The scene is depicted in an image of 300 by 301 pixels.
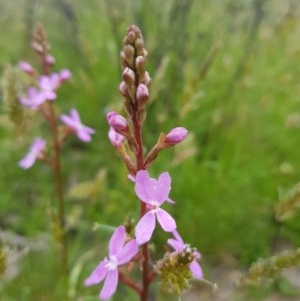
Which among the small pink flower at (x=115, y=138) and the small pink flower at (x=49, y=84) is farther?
the small pink flower at (x=49, y=84)

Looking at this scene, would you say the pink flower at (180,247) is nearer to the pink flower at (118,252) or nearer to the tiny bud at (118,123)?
the pink flower at (118,252)

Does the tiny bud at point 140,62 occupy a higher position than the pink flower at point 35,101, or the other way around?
the pink flower at point 35,101

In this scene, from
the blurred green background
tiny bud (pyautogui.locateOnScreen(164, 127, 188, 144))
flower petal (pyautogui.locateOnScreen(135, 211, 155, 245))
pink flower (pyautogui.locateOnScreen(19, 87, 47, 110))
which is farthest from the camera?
the blurred green background

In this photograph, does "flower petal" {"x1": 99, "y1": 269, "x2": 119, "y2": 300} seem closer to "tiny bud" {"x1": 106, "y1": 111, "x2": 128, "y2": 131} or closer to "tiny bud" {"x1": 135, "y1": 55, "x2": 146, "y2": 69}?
"tiny bud" {"x1": 106, "y1": 111, "x2": 128, "y2": 131}

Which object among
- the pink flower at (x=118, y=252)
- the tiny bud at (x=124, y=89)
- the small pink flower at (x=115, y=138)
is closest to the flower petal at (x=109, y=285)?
the pink flower at (x=118, y=252)

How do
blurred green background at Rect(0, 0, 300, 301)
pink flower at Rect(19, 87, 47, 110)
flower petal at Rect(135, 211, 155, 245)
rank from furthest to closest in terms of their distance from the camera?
1. blurred green background at Rect(0, 0, 300, 301)
2. pink flower at Rect(19, 87, 47, 110)
3. flower petal at Rect(135, 211, 155, 245)

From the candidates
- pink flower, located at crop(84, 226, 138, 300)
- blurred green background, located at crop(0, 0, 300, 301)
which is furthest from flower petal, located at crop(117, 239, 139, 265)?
blurred green background, located at crop(0, 0, 300, 301)
